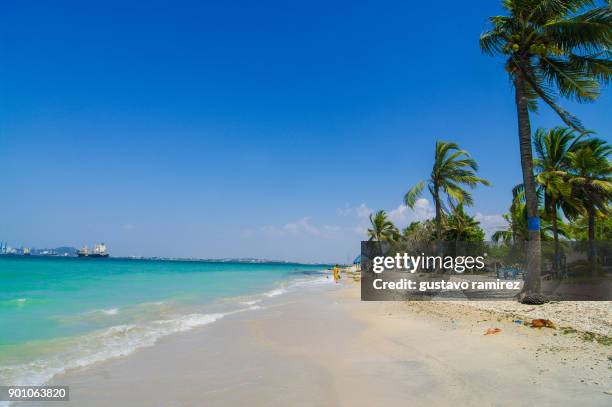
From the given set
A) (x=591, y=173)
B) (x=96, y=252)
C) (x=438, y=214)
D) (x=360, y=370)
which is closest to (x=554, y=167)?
(x=591, y=173)

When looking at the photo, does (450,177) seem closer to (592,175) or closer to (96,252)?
(592,175)

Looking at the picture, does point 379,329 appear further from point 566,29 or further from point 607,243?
point 607,243

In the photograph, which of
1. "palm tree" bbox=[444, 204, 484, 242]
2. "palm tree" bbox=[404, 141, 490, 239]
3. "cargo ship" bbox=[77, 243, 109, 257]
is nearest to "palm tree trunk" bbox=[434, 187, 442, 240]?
"palm tree" bbox=[404, 141, 490, 239]

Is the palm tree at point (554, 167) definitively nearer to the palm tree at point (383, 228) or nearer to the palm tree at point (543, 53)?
the palm tree at point (543, 53)

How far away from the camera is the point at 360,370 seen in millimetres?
5879

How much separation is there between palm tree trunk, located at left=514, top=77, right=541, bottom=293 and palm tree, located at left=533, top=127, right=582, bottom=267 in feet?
24.5

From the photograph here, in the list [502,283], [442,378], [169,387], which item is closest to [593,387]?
[442,378]

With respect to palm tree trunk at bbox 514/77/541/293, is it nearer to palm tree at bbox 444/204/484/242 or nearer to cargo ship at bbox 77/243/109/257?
palm tree at bbox 444/204/484/242

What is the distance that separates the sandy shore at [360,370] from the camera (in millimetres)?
4707

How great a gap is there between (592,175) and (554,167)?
172 centimetres

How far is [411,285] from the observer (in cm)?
2134

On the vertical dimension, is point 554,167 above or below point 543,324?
above

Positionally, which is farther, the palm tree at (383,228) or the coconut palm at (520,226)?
the palm tree at (383,228)

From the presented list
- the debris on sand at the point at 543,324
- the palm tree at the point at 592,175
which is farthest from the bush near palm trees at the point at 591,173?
the debris on sand at the point at 543,324
